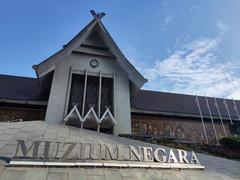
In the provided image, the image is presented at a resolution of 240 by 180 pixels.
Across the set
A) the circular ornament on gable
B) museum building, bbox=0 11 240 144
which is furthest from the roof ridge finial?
the circular ornament on gable

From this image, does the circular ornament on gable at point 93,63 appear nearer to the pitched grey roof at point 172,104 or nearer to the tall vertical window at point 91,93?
the tall vertical window at point 91,93

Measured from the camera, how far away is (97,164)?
4184 millimetres

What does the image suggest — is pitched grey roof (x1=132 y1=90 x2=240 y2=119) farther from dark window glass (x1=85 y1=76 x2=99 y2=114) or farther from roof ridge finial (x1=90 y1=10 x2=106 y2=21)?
roof ridge finial (x1=90 y1=10 x2=106 y2=21)

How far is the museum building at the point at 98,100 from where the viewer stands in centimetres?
1067

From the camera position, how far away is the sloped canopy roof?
37.9ft

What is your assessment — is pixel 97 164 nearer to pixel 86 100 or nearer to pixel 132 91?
pixel 86 100

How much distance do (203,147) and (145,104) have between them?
16.0 ft

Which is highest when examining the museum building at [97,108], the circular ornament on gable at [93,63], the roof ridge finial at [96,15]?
the roof ridge finial at [96,15]

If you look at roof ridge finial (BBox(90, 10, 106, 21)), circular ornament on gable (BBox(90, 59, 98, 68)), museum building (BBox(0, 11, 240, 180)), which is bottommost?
museum building (BBox(0, 11, 240, 180))

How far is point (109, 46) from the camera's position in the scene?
506 inches

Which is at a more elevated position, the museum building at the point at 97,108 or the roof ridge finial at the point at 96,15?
the roof ridge finial at the point at 96,15

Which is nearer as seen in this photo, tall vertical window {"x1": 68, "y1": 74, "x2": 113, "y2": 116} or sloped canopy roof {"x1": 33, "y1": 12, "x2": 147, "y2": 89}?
tall vertical window {"x1": 68, "y1": 74, "x2": 113, "y2": 116}

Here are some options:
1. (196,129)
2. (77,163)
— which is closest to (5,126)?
(77,163)

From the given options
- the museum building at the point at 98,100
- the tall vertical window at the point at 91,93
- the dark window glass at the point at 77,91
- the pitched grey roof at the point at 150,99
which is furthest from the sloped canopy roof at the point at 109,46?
the pitched grey roof at the point at 150,99
